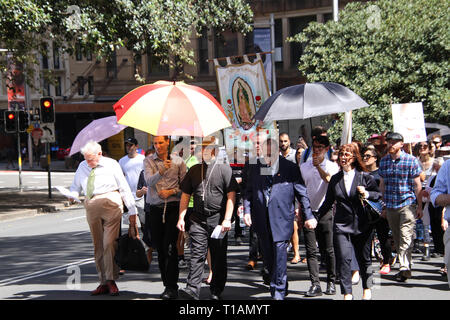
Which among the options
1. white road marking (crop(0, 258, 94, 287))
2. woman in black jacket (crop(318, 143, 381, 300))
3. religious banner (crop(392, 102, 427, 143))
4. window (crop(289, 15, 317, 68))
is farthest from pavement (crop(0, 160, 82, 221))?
window (crop(289, 15, 317, 68))

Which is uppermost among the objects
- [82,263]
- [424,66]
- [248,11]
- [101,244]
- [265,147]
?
[248,11]

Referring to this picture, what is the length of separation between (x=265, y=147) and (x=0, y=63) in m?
16.4

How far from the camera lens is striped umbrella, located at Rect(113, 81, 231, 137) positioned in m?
7.02

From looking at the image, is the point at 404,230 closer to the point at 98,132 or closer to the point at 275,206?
the point at 275,206

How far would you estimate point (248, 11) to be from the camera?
84.0 ft

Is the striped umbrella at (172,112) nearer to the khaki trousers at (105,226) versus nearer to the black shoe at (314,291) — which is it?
the khaki trousers at (105,226)

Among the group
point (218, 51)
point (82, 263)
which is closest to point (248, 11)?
point (218, 51)

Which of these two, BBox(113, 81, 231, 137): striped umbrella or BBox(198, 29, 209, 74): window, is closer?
BBox(113, 81, 231, 137): striped umbrella

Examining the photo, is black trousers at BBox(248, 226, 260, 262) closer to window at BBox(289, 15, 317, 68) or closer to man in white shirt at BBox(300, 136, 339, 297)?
man in white shirt at BBox(300, 136, 339, 297)

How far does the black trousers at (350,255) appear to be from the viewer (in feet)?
22.8

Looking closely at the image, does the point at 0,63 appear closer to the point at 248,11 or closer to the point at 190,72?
the point at 248,11

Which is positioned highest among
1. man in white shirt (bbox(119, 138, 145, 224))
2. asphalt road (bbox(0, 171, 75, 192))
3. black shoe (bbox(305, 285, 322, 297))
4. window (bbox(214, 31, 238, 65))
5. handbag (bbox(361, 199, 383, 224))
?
window (bbox(214, 31, 238, 65))

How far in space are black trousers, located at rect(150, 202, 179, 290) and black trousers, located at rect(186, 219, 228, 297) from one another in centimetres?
28

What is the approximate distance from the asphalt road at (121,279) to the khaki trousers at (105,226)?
0.35 metres
